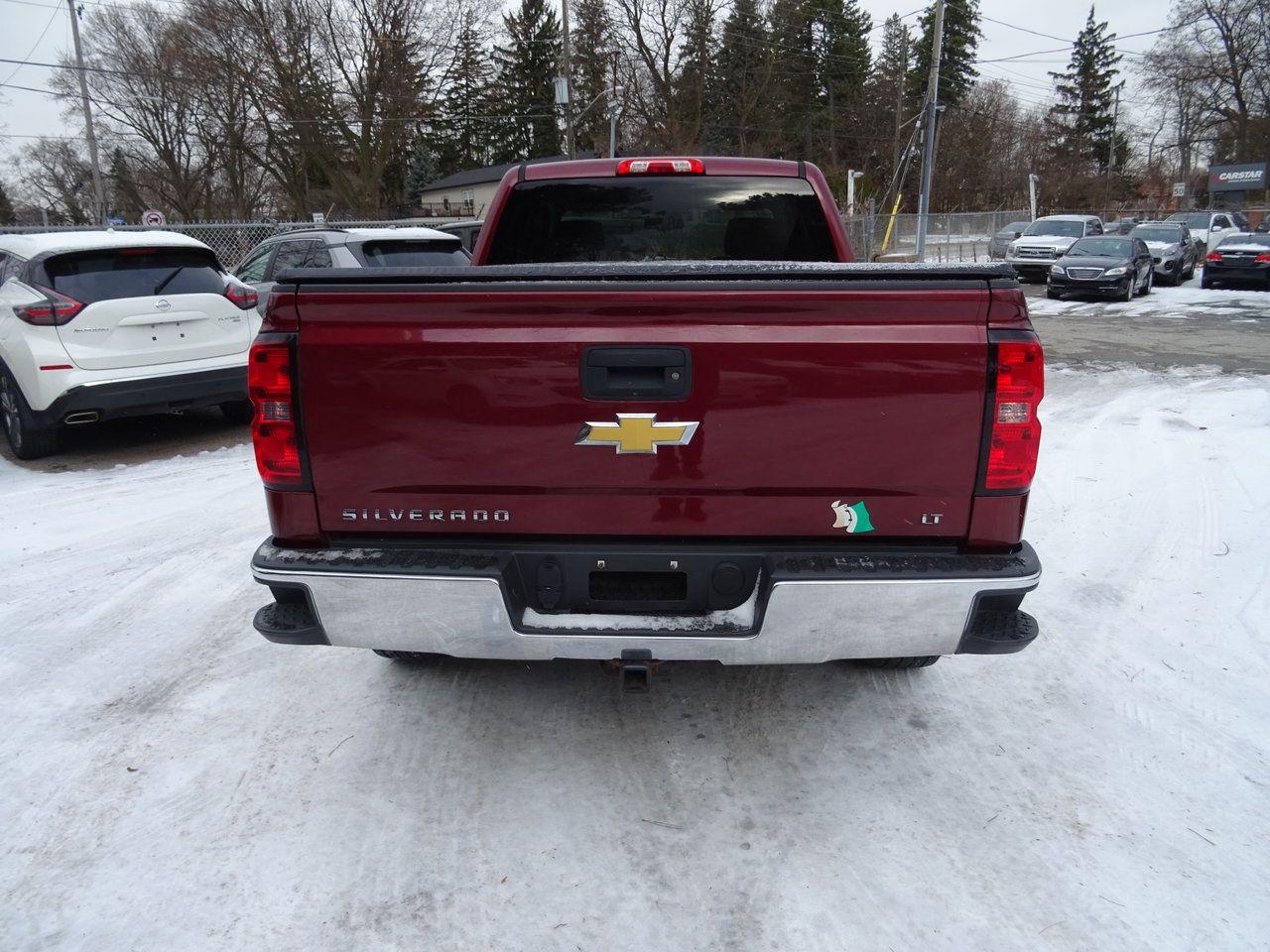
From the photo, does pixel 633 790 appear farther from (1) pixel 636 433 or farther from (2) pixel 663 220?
(2) pixel 663 220

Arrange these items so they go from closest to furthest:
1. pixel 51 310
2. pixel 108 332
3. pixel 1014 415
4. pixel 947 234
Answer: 1. pixel 1014 415
2. pixel 51 310
3. pixel 108 332
4. pixel 947 234

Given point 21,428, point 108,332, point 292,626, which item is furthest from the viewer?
point 21,428

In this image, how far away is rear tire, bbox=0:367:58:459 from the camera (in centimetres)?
717

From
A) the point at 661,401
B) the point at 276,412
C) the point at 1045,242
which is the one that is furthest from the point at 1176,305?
the point at 276,412

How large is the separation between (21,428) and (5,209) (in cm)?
7097

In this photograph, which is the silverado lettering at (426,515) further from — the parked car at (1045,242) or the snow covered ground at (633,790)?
the parked car at (1045,242)

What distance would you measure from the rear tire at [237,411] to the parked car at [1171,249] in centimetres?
2262

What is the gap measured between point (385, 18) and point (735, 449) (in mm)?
42731

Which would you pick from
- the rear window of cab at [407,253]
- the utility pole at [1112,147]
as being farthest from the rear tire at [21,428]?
the utility pole at [1112,147]

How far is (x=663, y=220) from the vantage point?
4246 millimetres

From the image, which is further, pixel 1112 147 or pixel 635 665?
pixel 1112 147

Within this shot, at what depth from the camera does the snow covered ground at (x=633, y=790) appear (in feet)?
8.07

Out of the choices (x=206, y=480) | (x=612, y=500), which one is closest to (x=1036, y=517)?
(x=612, y=500)

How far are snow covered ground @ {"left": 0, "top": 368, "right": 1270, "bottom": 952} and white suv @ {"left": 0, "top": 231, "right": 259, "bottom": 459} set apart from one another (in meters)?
2.81
